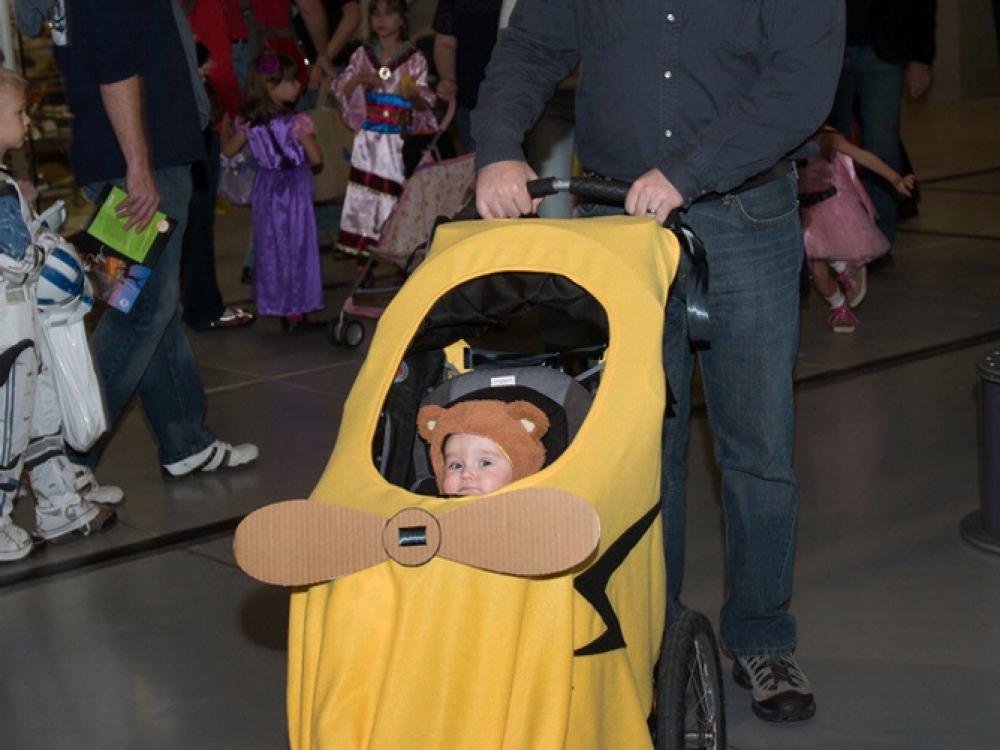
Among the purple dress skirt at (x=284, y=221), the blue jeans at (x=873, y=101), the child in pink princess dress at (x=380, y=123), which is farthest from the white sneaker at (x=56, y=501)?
the blue jeans at (x=873, y=101)

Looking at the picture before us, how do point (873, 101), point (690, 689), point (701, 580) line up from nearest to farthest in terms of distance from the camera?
1. point (690, 689)
2. point (701, 580)
3. point (873, 101)

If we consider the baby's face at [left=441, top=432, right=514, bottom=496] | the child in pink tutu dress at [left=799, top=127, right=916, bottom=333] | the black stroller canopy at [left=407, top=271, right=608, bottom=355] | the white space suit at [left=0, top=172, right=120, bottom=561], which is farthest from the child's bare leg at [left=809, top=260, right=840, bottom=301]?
the baby's face at [left=441, top=432, right=514, bottom=496]

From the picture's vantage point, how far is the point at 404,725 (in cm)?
272

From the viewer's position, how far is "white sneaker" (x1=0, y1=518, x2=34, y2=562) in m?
5.26

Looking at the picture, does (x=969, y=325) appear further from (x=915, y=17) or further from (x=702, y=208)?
(x=702, y=208)

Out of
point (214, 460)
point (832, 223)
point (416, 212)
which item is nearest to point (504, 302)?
point (214, 460)

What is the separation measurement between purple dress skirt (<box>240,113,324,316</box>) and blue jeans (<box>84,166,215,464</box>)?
2.19 meters

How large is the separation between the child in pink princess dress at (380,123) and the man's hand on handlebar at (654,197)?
506 cm

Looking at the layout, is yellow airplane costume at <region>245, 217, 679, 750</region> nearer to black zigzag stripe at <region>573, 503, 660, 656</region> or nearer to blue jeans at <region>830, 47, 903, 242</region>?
black zigzag stripe at <region>573, 503, 660, 656</region>

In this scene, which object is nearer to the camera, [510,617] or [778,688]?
[510,617]

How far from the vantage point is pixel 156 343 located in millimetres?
5758

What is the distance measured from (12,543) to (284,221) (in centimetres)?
312

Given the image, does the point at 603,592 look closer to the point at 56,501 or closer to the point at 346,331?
the point at 56,501

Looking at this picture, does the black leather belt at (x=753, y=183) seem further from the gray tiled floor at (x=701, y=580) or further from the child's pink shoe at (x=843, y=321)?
the child's pink shoe at (x=843, y=321)
